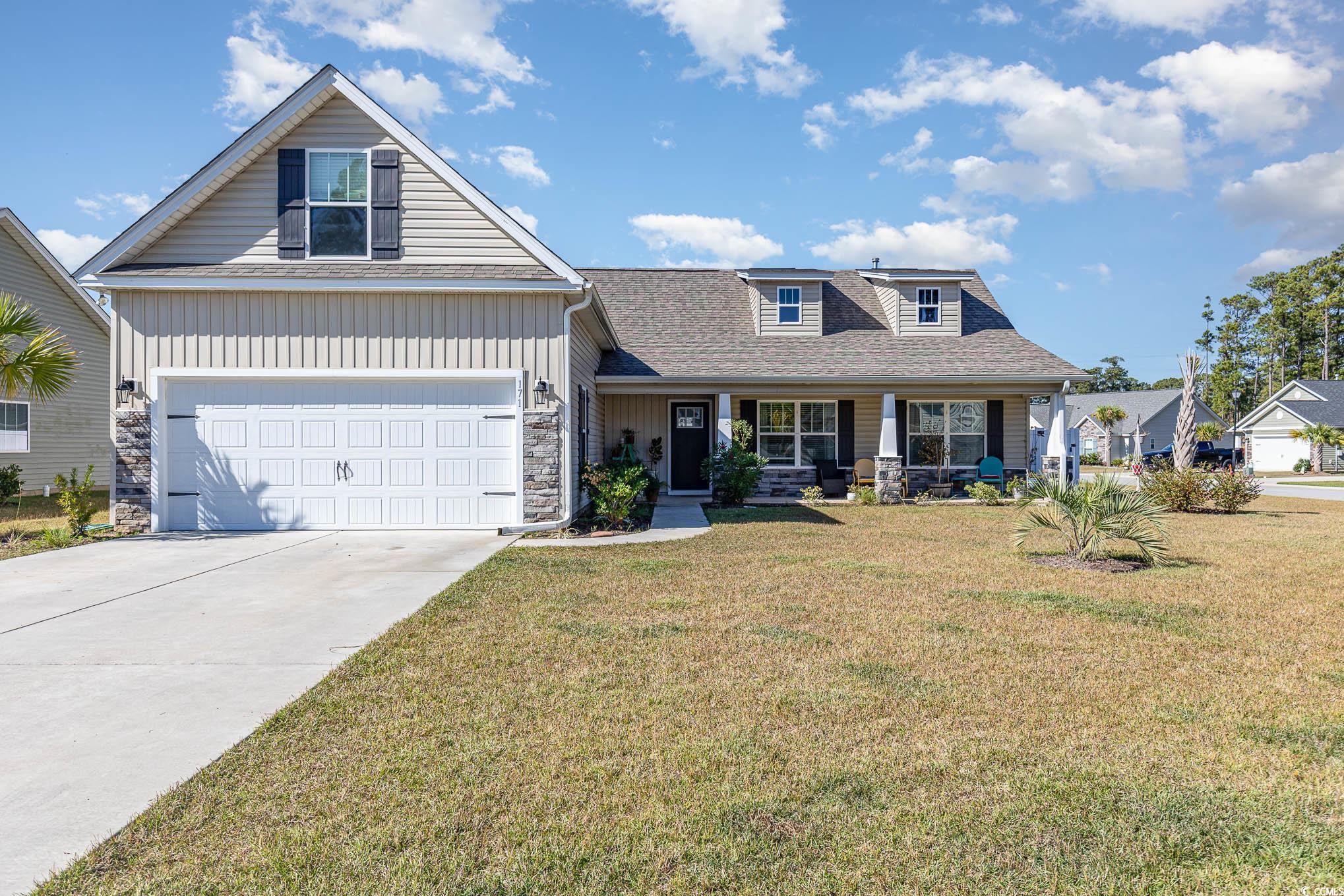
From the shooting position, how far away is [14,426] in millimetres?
16938

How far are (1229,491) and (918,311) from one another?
779 cm

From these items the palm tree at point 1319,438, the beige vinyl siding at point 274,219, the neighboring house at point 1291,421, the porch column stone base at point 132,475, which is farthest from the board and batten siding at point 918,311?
the neighboring house at point 1291,421

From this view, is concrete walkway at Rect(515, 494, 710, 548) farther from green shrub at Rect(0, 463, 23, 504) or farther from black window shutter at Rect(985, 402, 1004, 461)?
green shrub at Rect(0, 463, 23, 504)

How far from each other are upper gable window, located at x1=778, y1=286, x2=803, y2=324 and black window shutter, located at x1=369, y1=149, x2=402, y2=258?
406 inches

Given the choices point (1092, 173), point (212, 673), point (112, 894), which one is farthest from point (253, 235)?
point (1092, 173)

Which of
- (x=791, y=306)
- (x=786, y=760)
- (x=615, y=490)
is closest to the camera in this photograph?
(x=786, y=760)

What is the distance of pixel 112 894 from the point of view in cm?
231

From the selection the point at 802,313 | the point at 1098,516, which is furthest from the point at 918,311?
the point at 1098,516

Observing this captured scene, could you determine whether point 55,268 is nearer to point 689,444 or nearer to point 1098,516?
point 689,444

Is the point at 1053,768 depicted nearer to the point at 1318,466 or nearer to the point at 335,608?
the point at 335,608

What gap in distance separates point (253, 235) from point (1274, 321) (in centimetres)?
6959

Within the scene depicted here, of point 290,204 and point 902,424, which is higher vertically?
point 290,204

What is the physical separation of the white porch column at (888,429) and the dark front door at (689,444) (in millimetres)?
4196

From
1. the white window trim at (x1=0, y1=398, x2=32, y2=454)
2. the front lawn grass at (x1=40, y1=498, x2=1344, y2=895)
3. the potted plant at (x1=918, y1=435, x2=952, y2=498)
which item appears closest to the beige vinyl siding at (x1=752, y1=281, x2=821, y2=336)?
the potted plant at (x1=918, y1=435, x2=952, y2=498)
